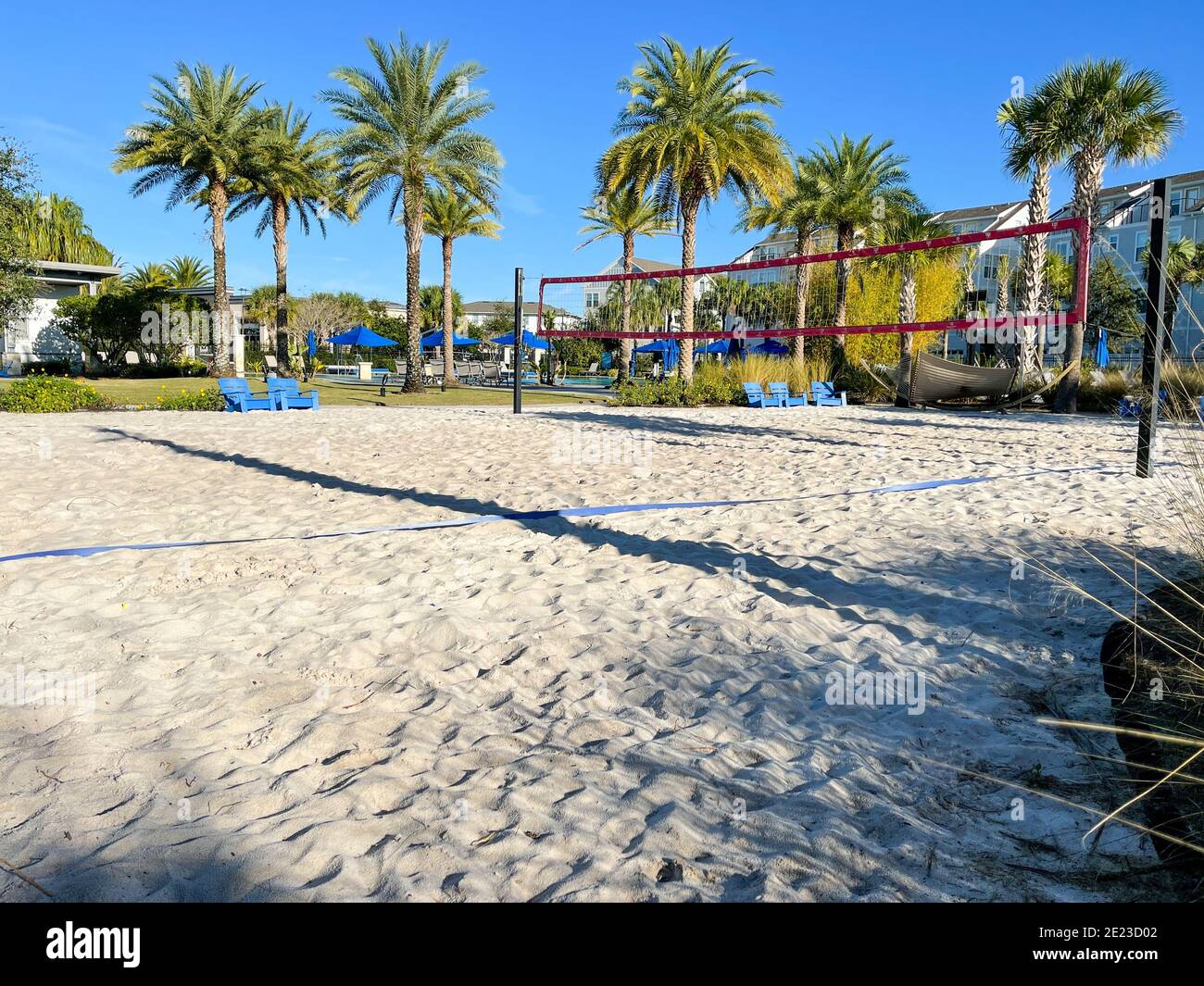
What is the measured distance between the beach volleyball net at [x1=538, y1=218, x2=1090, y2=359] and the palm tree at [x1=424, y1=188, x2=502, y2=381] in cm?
412

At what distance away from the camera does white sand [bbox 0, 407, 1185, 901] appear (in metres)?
2.25

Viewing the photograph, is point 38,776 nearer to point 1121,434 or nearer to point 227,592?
point 227,592

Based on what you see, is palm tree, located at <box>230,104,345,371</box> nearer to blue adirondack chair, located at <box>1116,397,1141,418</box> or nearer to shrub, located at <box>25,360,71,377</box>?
shrub, located at <box>25,360,71,377</box>

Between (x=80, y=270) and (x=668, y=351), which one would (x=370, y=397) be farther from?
(x=80, y=270)

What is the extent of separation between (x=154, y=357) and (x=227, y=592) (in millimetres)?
35164

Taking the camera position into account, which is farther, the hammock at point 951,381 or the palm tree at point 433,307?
the palm tree at point 433,307

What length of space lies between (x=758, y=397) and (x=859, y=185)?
1426 centimetres

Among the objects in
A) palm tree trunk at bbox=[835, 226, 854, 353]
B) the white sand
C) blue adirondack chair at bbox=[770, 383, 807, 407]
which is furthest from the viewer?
palm tree trunk at bbox=[835, 226, 854, 353]

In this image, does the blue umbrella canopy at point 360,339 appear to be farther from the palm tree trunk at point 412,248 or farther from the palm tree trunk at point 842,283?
the palm tree trunk at point 842,283

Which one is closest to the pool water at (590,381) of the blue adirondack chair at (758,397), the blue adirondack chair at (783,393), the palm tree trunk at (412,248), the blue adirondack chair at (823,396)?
the palm tree trunk at (412,248)

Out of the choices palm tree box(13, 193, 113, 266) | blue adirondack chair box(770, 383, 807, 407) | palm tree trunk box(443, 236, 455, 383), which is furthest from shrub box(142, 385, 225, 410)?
palm tree box(13, 193, 113, 266)

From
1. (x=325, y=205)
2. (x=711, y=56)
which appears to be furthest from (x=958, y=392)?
(x=325, y=205)

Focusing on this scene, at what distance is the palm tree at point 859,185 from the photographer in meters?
30.4

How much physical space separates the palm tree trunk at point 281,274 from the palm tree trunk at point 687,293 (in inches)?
616
